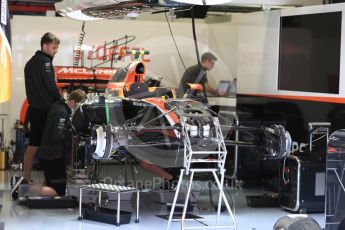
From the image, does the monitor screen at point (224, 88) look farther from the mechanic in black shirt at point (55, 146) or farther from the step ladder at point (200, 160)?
the step ladder at point (200, 160)

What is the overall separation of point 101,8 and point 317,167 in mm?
2664

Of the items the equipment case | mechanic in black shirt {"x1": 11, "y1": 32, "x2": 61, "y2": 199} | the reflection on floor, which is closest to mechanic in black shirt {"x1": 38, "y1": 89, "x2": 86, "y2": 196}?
mechanic in black shirt {"x1": 11, "y1": 32, "x2": 61, "y2": 199}

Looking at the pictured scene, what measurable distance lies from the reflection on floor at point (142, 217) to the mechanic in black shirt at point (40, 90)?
2.11 feet

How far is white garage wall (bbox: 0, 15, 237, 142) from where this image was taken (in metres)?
9.96

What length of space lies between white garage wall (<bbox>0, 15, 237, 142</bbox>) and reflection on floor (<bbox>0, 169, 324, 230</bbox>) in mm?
2826

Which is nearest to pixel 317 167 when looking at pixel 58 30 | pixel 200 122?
pixel 200 122

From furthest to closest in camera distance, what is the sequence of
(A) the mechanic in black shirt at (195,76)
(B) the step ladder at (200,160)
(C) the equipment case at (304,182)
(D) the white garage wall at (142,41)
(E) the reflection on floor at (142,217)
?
(D) the white garage wall at (142,41)
(A) the mechanic in black shirt at (195,76)
(C) the equipment case at (304,182)
(E) the reflection on floor at (142,217)
(B) the step ladder at (200,160)

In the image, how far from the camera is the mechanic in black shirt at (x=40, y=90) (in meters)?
7.29

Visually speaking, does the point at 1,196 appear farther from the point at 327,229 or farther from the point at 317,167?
the point at 327,229

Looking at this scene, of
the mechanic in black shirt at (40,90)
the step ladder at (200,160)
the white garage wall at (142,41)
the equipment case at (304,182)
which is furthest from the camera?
the white garage wall at (142,41)

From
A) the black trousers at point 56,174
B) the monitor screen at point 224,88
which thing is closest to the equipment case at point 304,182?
the black trousers at point 56,174

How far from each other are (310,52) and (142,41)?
360cm

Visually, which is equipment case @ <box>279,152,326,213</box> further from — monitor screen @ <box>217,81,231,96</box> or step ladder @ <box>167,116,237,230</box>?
monitor screen @ <box>217,81,231,96</box>

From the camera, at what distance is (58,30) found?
400 inches
